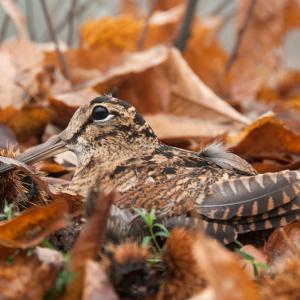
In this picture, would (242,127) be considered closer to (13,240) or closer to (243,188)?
(243,188)

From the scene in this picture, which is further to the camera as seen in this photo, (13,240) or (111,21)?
(111,21)

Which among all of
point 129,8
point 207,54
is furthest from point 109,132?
point 129,8

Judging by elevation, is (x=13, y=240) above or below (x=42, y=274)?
above

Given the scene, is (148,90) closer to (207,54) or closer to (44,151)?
(44,151)

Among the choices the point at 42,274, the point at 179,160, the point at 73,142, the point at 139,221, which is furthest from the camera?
the point at 73,142

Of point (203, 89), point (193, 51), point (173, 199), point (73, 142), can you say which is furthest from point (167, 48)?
point (173, 199)

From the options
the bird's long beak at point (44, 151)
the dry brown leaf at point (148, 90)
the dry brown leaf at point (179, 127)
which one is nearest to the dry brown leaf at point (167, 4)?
the dry brown leaf at point (148, 90)

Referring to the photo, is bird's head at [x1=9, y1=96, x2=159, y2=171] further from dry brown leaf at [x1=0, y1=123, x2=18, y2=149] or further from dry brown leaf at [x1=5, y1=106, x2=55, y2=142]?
dry brown leaf at [x1=5, y1=106, x2=55, y2=142]

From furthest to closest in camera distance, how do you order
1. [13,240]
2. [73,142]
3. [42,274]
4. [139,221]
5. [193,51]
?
[193,51]
[73,142]
[139,221]
[13,240]
[42,274]

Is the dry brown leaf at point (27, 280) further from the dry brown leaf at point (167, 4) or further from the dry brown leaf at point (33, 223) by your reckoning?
the dry brown leaf at point (167, 4)
